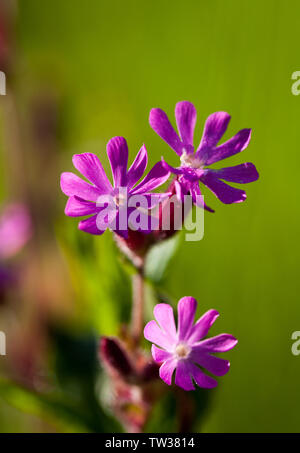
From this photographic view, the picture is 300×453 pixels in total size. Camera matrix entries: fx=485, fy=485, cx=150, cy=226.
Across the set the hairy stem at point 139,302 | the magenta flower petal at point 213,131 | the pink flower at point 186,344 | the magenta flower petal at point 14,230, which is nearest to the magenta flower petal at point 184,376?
the pink flower at point 186,344

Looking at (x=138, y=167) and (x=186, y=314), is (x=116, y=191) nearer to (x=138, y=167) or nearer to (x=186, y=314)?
(x=138, y=167)

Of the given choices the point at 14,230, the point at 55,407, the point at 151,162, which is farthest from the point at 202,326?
the point at 151,162

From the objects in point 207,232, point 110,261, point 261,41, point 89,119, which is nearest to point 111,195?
point 110,261

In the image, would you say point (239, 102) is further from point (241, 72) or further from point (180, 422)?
point (180, 422)

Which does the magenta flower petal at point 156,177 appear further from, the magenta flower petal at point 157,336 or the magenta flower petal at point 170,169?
the magenta flower petal at point 157,336

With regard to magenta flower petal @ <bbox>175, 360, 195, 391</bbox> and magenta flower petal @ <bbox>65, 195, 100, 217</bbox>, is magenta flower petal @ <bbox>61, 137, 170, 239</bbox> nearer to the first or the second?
magenta flower petal @ <bbox>65, 195, 100, 217</bbox>

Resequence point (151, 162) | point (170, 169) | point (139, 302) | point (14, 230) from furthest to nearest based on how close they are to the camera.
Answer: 1. point (151, 162)
2. point (14, 230)
3. point (139, 302)
4. point (170, 169)
